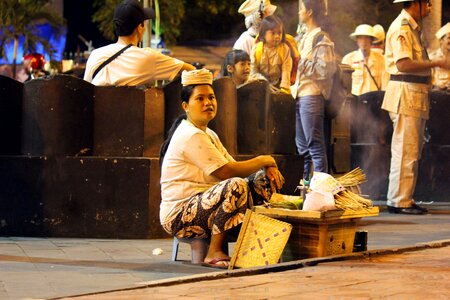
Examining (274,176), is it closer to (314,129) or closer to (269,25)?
(314,129)

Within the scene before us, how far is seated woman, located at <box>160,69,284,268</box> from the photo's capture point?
779cm

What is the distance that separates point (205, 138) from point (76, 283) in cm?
152

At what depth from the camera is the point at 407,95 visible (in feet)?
39.0

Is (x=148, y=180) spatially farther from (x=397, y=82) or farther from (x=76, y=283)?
(x=397, y=82)

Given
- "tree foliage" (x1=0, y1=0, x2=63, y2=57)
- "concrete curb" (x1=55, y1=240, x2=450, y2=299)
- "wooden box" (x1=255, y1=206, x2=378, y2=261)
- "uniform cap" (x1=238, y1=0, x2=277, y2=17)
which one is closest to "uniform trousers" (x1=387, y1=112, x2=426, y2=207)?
"uniform cap" (x1=238, y1=0, x2=277, y2=17)

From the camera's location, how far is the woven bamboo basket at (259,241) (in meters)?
7.63

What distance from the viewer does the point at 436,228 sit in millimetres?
10703

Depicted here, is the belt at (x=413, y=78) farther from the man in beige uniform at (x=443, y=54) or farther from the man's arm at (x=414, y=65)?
the man in beige uniform at (x=443, y=54)

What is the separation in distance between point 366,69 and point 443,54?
2.44 meters

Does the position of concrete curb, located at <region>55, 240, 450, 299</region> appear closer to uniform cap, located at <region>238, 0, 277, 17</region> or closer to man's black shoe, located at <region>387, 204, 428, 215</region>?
man's black shoe, located at <region>387, 204, 428, 215</region>

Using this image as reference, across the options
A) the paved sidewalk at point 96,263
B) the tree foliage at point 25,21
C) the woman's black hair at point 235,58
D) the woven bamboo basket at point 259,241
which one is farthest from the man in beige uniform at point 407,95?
the tree foliage at point 25,21

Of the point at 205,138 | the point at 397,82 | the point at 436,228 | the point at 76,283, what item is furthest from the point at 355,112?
the point at 76,283

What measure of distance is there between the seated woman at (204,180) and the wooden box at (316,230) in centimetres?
23

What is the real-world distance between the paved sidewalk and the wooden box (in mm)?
228
